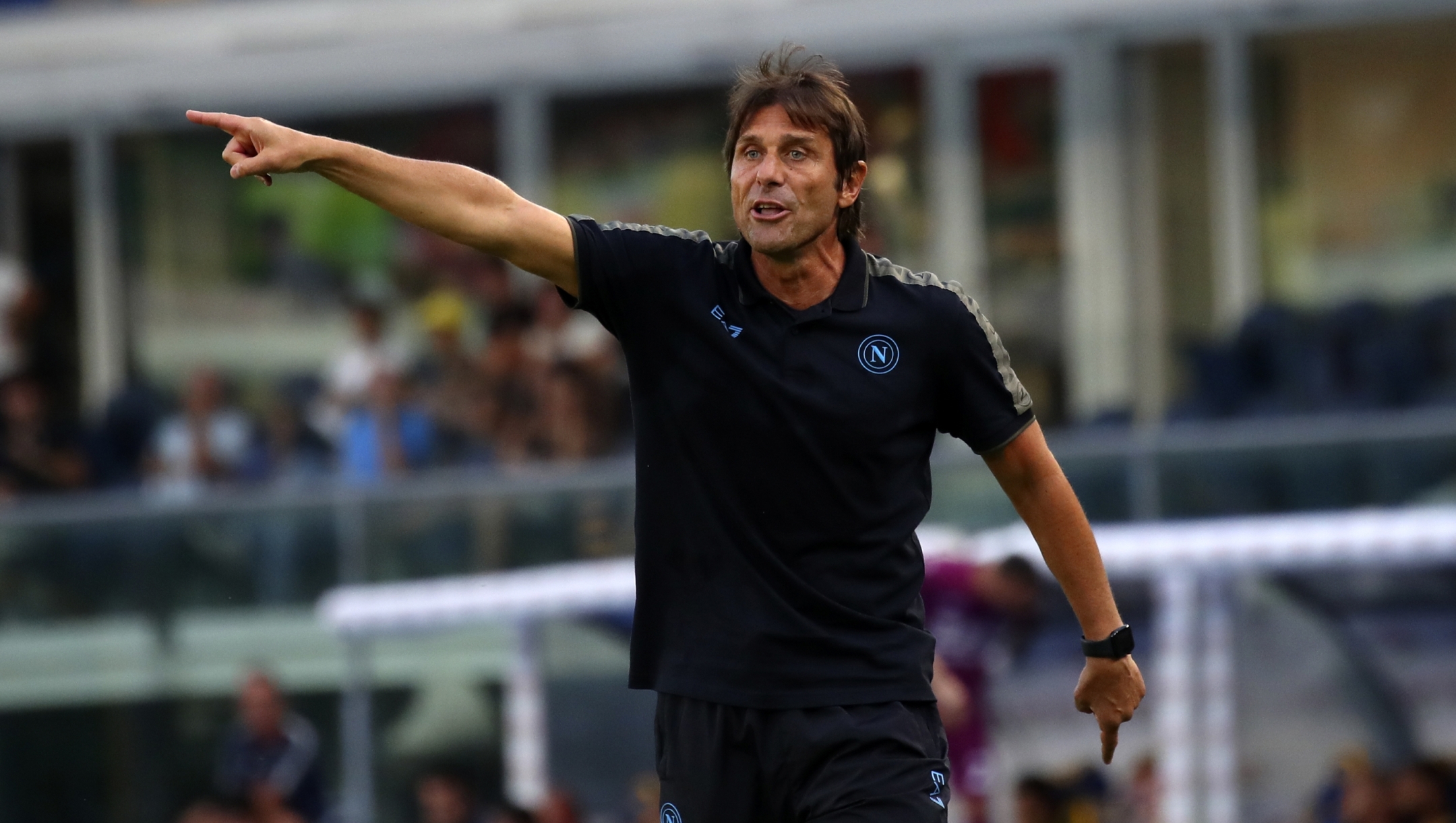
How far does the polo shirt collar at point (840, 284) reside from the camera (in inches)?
166

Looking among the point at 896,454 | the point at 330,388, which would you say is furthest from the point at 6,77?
the point at 896,454

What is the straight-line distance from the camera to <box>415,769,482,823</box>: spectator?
9.59 meters

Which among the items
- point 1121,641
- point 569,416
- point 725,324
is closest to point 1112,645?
point 1121,641

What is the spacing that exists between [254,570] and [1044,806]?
3.71 m

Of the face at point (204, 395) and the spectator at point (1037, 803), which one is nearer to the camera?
the spectator at point (1037, 803)

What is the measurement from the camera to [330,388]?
41.0 feet

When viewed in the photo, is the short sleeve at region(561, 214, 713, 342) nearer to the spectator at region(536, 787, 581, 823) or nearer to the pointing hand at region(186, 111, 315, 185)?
the pointing hand at region(186, 111, 315, 185)

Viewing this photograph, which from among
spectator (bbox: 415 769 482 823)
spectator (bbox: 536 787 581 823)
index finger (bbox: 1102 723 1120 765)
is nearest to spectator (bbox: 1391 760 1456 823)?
spectator (bbox: 536 787 581 823)

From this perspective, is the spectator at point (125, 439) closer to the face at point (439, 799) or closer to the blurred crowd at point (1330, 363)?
the face at point (439, 799)

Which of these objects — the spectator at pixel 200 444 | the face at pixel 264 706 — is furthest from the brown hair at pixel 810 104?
the spectator at pixel 200 444

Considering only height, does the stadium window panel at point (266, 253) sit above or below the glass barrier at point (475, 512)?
above

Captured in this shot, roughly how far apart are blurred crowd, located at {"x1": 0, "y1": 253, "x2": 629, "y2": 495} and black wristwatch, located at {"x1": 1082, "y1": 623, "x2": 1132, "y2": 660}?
6.32m

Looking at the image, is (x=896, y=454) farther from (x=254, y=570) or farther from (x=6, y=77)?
(x=6, y=77)

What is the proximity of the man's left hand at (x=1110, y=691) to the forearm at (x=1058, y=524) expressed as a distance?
0.23 feet
